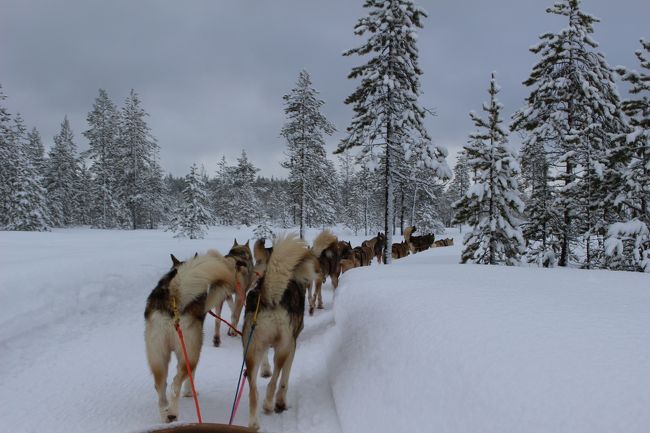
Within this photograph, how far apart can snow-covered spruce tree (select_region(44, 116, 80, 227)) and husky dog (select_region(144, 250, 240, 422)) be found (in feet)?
167

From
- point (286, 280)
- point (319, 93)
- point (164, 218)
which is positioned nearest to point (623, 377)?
point (286, 280)

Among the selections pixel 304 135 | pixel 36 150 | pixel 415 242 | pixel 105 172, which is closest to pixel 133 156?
pixel 105 172

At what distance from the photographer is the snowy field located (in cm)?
206

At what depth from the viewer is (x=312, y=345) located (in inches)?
268

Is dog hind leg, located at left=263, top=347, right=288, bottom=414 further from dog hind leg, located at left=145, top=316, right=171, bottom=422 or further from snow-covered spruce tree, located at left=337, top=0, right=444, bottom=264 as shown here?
snow-covered spruce tree, located at left=337, top=0, right=444, bottom=264

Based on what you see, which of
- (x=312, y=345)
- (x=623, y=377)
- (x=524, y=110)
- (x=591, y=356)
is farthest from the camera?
(x=524, y=110)

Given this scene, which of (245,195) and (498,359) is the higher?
(245,195)

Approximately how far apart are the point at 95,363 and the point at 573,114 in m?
18.0

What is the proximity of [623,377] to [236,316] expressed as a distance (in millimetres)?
6941

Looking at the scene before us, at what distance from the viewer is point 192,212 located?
101 ft

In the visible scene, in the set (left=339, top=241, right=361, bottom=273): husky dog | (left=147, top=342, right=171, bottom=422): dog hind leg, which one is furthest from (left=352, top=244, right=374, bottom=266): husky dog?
(left=147, top=342, right=171, bottom=422): dog hind leg

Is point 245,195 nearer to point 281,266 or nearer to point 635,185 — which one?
point 635,185

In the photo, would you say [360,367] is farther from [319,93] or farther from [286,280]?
[319,93]

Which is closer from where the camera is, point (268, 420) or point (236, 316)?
point (268, 420)
